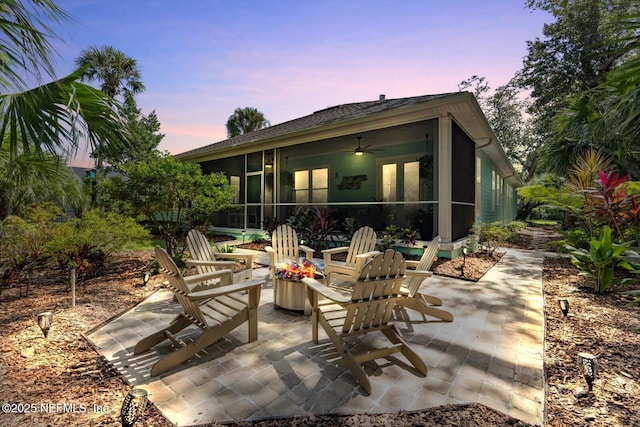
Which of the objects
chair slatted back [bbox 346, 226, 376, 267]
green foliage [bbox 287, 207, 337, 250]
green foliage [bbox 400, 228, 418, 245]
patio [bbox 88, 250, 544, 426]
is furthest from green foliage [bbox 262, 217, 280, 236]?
patio [bbox 88, 250, 544, 426]

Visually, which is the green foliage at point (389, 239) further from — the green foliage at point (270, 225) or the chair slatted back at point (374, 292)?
the chair slatted back at point (374, 292)

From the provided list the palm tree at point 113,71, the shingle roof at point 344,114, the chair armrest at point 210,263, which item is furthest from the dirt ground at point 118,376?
the palm tree at point 113,71

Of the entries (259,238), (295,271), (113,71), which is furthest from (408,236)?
(113,71)

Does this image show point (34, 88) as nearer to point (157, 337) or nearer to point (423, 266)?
point (157, 337)

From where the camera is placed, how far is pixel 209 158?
1173 centimetres

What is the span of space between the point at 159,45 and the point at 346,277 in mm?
6974

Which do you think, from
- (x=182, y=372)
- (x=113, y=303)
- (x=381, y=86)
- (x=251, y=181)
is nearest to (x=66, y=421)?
(x=182, y=372)

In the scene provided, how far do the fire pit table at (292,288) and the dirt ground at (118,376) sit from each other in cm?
182

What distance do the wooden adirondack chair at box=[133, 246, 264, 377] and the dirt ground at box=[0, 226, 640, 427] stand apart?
0.36 meters

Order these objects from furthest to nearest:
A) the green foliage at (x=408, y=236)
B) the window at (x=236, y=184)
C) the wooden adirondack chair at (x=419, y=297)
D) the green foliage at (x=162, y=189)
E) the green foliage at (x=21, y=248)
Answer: the window at (x=236, y=184), the green foliage at (x=408, y=236), the green foliage at (x=162, y=189), the green foliage at (x=21, y=248), the wooden adirondack chair at (x=419, y=297)

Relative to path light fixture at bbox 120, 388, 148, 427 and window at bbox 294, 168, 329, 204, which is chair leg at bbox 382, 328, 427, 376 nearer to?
path light fixture at bbox 120, 388, 148, 427

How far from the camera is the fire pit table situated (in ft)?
11.7

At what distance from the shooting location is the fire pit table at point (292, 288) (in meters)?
3.57

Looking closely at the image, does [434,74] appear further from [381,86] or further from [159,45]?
[159,45]
